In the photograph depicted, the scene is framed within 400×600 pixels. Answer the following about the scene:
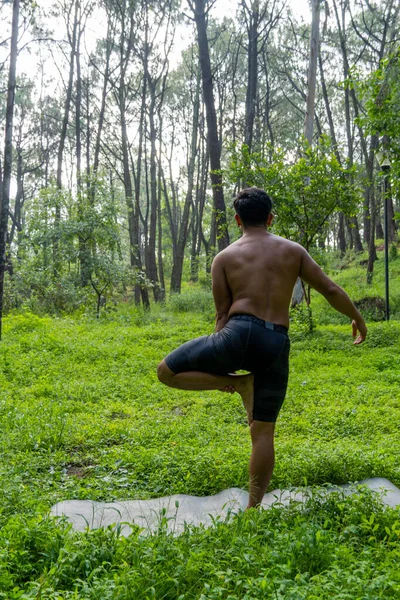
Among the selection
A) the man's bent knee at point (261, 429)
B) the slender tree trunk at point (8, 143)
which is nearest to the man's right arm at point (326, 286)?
the man's bent knee at point (261, 429)

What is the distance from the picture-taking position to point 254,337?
10.6 feet

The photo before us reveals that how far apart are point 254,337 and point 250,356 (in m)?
0.13

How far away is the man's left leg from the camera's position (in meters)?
3.31

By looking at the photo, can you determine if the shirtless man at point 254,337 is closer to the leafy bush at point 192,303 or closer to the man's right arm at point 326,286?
the man's right arm at point 326,286

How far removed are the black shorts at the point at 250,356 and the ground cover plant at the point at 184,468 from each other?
0.68 metres

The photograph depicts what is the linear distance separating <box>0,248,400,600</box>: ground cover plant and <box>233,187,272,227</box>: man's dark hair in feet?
5.90

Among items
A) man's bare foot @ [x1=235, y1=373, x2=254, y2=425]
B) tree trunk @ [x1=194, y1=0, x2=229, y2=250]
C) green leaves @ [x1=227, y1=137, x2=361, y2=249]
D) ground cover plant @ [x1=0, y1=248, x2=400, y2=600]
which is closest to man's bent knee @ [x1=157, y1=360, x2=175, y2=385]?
man's bare foot @ [x1=235, y1=373, x2=254, y2=425]

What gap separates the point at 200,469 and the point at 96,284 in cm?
1207

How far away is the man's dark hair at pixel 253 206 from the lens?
11.7 feet

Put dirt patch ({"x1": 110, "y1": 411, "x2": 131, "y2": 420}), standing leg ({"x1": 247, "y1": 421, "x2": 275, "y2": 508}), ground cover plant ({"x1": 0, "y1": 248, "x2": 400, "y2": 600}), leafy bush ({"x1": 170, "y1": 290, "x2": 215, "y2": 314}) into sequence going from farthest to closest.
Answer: leafy bush ({"x1": 170, "y1": 290, "x2": 215, "y2": 314}) → dirt patch ({"x1": 110, "y1": 411, "x2": 131, "y2": 420}) → standing leg ({"x1": 247, "y1": 421, "x2": 275, "y2": 508}) → ground cover plant ({"x1": 0, "y1": 248, "x2": 400, "y2": 600})

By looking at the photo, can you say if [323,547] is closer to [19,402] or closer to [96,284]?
[19,402]

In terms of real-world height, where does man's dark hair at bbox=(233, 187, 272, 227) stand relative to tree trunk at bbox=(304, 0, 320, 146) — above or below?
below

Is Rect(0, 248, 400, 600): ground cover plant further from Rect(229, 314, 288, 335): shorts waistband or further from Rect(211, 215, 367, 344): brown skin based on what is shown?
Rect(211, 215, 367, 344): brown skin

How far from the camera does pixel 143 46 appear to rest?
22219 mm
